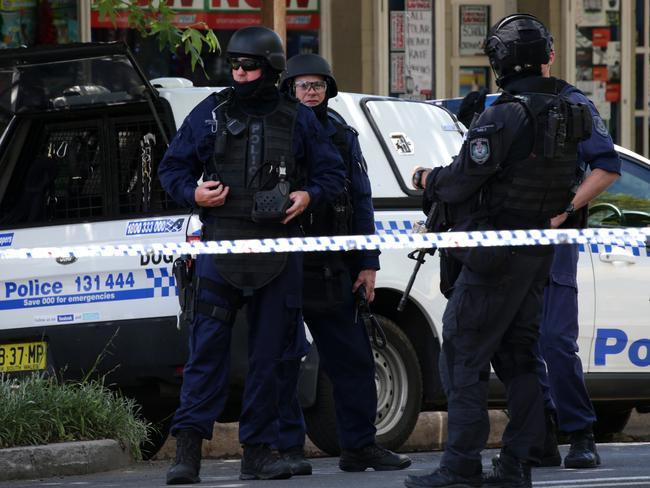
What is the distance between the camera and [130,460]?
27.5 ft

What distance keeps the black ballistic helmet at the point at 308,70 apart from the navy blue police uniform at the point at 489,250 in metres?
1.19

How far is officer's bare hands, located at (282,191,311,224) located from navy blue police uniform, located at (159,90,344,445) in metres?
0.06

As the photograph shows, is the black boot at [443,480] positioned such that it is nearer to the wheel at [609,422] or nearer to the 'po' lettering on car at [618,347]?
the 'po' lettering on car at [618,347]

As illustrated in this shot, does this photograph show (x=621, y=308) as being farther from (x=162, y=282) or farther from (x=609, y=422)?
(x=162, y=282)

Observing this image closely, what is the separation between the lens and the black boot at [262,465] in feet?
23.2

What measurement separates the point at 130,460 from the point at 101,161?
146 cm

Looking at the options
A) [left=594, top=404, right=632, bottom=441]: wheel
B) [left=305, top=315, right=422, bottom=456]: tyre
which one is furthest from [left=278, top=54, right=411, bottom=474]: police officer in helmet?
[left=594, top=404, right=632, bottom=441]: wheel

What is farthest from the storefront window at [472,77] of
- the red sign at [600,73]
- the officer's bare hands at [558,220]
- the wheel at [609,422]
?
the officer's bare hands at [558,220]

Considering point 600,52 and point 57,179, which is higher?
point 600,52

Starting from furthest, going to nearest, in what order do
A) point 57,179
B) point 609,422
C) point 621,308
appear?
point 609,422 → point 621,308 → point 57,179

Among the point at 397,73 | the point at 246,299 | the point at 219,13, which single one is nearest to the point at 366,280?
the point at 246,299

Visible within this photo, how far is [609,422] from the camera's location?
1045 cm

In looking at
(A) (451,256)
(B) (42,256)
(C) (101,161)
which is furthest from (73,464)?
(A) (451,256)

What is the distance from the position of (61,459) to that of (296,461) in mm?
1161
